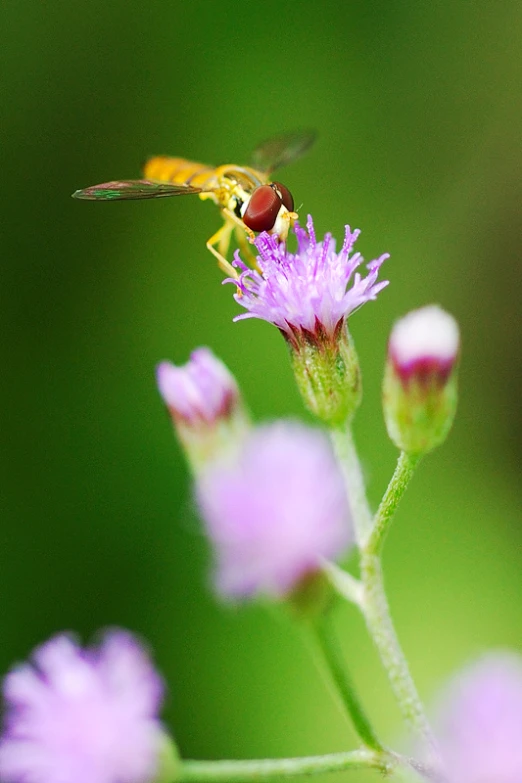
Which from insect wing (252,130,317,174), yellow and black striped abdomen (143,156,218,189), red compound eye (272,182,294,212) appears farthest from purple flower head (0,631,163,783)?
insect wing (252,130,317,174)

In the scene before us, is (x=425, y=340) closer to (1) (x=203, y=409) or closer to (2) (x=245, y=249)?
(1) (x=203, y=409)

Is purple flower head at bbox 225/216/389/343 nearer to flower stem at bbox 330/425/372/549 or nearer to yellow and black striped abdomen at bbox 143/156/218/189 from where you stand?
flower stem at bbox 330/425/372/549

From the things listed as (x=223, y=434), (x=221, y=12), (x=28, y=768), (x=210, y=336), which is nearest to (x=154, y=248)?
(x=210, y=336)

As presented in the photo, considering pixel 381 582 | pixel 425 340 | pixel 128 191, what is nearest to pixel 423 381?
pixel 425 340

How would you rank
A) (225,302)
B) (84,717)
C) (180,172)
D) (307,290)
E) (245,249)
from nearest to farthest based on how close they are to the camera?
1. (84,717)
2. (307,290)
3. (245,249)
4. (180,172)
5. (225,302)

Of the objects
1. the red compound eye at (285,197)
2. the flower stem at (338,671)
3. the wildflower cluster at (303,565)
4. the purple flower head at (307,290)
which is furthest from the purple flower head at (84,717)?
the red compound eye at (285,197)

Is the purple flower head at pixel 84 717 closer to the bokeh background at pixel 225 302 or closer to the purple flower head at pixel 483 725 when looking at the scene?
the purple flower head at pixel 483 725

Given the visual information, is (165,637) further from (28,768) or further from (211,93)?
(211,93)
